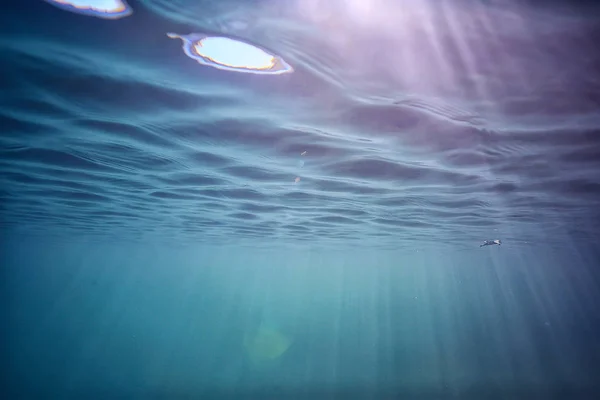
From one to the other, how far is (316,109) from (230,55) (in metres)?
2.44

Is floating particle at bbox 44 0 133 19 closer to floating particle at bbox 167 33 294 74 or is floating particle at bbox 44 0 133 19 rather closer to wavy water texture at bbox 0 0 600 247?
wavy water texture at bbox 0 0 600 247

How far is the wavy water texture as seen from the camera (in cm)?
478

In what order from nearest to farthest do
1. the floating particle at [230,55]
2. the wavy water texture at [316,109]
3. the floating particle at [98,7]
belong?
the floating particle at [98,7]
the wavy water texture at [316,109]
the floating particle at [230,55]

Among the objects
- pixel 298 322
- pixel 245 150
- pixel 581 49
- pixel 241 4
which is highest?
pixel 298 322

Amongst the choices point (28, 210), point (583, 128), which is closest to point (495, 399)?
point (583, 128)

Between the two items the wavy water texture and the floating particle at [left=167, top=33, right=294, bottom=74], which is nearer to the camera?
the wavy water texture

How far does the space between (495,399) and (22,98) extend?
26.2 meters

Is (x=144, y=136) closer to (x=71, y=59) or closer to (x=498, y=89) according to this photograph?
(x=71, y=59)

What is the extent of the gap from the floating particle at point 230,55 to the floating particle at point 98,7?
70 cm

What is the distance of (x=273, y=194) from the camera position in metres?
14.8

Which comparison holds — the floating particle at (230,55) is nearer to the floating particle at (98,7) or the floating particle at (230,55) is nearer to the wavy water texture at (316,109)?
the wavy water texture at (316,109)

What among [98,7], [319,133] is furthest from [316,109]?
[98,7]

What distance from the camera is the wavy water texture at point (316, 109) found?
15.7ft

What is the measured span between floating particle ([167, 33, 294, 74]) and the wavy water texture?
0.68 ft
